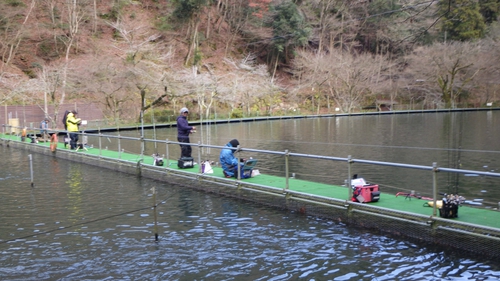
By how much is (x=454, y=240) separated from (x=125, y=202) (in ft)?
28.4

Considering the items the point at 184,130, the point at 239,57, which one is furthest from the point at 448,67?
the point at 184,130

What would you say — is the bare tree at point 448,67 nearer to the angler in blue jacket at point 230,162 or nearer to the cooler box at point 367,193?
the angler in blue jacket at point 230,162

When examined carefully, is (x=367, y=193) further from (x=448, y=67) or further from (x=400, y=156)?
(x=448, y=67)

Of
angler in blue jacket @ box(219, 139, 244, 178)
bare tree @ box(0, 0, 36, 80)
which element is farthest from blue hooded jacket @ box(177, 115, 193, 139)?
bare tree @ box(0, 0, 36, 80)

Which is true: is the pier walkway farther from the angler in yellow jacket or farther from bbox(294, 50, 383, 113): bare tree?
bbox(294, 50, 383, 113): bare tree

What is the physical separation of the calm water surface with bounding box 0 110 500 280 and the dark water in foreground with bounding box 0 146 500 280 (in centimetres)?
2

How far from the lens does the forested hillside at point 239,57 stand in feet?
155

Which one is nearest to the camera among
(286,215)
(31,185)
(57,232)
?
(57,232)

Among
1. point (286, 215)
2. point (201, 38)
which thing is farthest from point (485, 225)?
point (201, 38)

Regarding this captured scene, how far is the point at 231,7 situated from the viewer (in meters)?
74.8

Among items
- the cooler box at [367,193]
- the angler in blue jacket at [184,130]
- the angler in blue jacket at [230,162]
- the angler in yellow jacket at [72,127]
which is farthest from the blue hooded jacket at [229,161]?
the angler in yellow jacket at [72,127]

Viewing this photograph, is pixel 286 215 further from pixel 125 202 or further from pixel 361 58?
pixel 361 58

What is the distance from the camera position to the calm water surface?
784 cm

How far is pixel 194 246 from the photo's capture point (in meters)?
9.27
